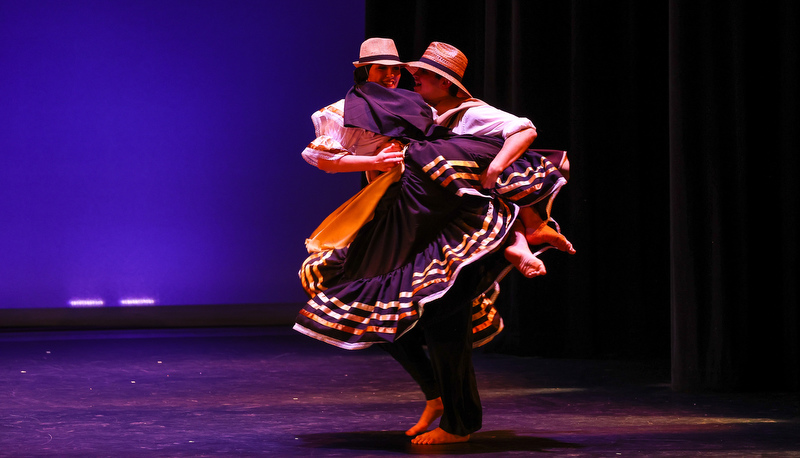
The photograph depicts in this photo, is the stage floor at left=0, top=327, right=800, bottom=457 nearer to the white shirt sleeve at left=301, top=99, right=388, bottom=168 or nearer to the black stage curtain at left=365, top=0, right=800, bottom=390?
the black stage curtain at left=365, top=0, right=800, bottom=390

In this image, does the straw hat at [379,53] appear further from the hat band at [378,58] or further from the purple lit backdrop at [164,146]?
the purple lit backdrop at [164,146]

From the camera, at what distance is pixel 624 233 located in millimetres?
4715

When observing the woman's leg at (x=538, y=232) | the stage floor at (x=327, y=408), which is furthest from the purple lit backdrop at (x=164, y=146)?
the woman's leg at (x=538, y=232)

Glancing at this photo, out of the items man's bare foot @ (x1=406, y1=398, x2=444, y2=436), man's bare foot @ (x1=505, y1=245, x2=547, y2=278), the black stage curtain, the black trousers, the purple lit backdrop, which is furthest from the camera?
the purple lit backdrop

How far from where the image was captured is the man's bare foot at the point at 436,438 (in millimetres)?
2498

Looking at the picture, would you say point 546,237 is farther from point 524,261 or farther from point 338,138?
point 338,138

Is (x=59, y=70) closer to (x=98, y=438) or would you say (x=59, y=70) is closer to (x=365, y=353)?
(x=365, y=353)

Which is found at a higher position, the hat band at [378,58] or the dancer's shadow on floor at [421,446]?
the hat band at [378,58]

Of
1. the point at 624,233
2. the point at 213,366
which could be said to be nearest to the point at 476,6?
the point at 624,233

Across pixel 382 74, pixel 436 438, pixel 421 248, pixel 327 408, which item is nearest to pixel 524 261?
pixel 421 248

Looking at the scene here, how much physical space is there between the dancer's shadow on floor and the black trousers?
0.07 m

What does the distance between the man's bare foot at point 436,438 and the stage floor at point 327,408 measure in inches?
1.8

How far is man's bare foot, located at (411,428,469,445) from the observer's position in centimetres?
250

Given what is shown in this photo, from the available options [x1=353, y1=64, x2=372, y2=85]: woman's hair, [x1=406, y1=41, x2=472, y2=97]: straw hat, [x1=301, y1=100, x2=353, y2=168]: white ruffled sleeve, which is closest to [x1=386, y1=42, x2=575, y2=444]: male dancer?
[x1=406, y1=41, x2=472, y2=97]: straw hat
